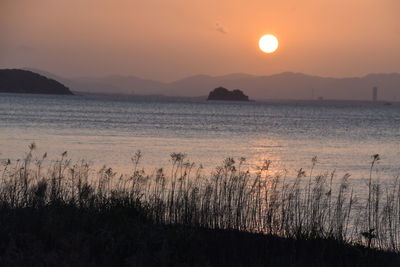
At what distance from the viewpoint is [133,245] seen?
41.3ft

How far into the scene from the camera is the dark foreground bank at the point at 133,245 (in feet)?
38.5

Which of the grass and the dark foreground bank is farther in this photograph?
the grass

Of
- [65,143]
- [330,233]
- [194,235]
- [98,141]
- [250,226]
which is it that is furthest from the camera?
[98,141]

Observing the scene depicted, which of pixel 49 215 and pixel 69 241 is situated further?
pixel 49 215

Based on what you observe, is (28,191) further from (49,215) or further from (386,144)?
(386,144)

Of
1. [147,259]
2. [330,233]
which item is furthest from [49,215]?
[330,233]

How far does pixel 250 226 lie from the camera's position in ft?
54.5

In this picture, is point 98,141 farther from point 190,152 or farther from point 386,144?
point 386,144

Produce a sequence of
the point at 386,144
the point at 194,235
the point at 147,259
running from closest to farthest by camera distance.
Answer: the point at 147,259 < the point at 194,235 < the point at 386,144

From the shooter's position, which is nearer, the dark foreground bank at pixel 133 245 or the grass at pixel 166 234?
the dark foreground bank at pixel 133 245

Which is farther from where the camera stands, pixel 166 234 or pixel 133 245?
pixel 166 234

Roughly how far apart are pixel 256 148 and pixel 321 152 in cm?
591

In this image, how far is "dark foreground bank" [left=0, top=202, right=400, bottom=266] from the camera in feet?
38.5

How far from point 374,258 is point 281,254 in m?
1.80
